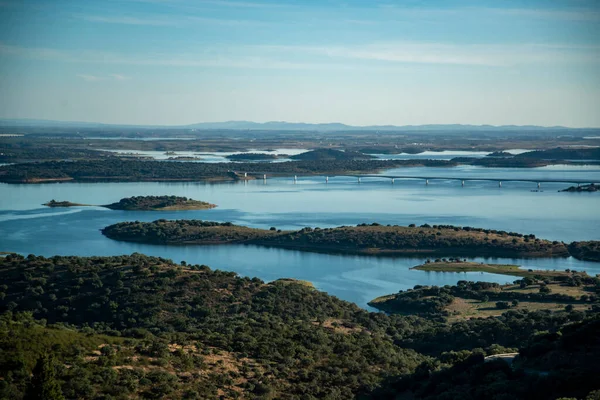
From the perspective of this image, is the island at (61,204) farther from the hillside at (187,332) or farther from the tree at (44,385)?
the tree at (44,385)

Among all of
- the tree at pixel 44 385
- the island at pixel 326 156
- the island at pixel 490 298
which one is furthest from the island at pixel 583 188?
the tree at pixel 44 385

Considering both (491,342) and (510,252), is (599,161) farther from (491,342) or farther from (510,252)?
(491,342)

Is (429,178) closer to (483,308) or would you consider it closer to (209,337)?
(483,308)

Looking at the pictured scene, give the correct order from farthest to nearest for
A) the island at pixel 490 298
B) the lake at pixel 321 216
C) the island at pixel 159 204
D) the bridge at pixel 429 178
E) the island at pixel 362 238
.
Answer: the bridge at pixel 429 178 → the island at pixel 159 204 → the island at pixel 362 238 → the lake at pixel 321 216 → the island at pixel 490 298

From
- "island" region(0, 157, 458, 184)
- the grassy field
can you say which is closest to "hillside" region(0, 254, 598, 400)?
the grassy field

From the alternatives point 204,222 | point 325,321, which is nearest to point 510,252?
point 204,222

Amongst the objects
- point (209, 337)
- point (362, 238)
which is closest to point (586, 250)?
point (362, 238)
